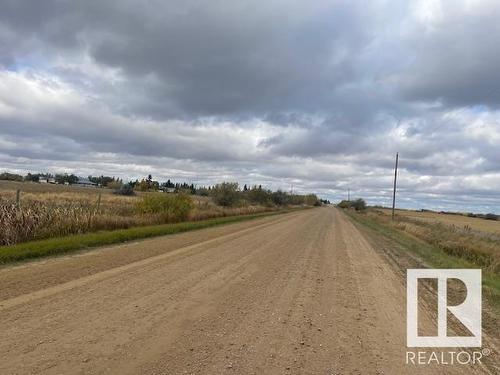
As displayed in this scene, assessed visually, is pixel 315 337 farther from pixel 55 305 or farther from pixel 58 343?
pixel 55 305

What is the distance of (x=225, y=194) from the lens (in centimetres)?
5616

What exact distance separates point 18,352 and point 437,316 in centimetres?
665

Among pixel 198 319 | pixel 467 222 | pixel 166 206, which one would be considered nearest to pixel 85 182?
pixel 467 222

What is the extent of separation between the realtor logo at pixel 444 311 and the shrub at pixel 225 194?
43673 millimetres

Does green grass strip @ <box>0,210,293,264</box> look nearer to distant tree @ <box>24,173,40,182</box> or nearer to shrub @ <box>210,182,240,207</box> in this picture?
shrub @ <box>210,182,240,207</box>

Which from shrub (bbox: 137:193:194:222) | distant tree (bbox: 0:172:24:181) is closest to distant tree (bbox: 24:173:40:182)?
distant tree (bbox: 0:172:24:181)

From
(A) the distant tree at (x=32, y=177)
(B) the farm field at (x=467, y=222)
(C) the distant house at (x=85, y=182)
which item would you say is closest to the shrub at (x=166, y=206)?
(B) the farm field at (x=467, y=222)

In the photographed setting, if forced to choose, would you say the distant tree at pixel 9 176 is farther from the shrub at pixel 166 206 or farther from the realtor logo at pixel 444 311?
the realtor logo at pixel 444 311

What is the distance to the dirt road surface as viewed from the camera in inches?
186

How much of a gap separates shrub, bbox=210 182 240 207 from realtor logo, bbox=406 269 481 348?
4367cm

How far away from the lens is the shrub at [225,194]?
56.1 meters

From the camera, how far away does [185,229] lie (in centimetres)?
2311

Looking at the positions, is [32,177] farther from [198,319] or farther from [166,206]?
[198,319]

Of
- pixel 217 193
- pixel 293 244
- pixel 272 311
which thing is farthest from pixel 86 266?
pixel 217 193
